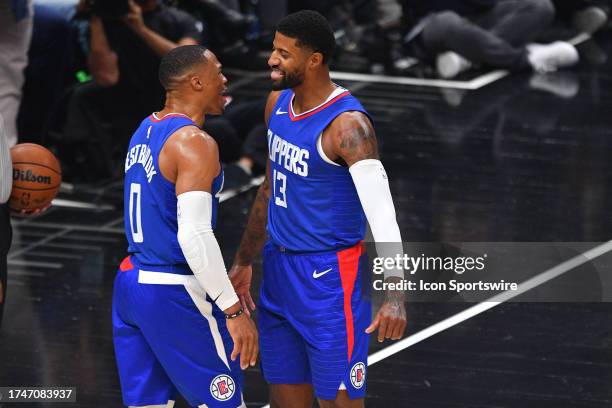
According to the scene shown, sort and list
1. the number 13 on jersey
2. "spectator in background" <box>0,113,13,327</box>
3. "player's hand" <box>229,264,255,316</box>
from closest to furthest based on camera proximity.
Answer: the number 13 on jersey < "spectator in background" <box>0,113,13,327</box> < "player's hand" <box>229,264,255,316</box>

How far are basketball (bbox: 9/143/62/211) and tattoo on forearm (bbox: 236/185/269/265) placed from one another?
88cm

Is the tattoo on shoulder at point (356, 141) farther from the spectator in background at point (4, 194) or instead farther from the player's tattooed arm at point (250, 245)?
the spectator in background at point (4, 194)

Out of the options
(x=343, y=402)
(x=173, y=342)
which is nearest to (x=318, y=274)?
(x=343, y=402)

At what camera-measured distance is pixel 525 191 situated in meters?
8.84

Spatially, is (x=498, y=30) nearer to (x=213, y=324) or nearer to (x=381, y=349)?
(x=381, y=349)

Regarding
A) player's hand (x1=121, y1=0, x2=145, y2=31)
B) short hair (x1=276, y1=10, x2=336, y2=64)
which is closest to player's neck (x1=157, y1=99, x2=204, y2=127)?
short hair (x1=276, y1=10, x2=336, y2=64)

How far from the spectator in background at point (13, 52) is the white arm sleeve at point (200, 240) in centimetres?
438

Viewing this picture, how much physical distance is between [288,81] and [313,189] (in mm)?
418

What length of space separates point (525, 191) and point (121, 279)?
14.6 feet

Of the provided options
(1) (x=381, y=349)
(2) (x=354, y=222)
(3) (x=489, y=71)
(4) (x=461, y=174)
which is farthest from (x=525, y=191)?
(2) (x=354, y=222)

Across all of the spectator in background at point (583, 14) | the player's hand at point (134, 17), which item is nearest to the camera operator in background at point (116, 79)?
the player's hand at point (134, 17)

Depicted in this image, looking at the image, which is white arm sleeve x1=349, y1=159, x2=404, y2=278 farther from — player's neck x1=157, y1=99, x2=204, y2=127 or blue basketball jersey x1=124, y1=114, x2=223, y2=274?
player's neck x1=157, y1=99, x2=204, y2=127

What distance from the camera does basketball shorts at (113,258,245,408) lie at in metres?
4.85

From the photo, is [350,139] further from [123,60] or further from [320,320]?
[123,60]
